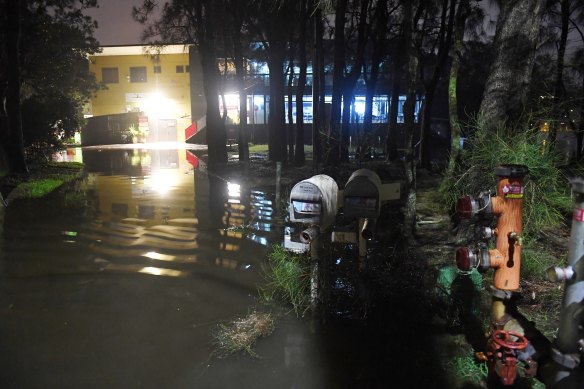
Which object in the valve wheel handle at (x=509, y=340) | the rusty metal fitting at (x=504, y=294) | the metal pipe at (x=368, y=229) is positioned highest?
the metal pipe at (x=368, y=229)

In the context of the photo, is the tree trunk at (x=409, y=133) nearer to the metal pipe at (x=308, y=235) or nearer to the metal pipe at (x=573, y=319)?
the metal pipe at (x=308, y=235)

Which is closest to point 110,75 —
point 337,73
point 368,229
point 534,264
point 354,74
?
point 354,74

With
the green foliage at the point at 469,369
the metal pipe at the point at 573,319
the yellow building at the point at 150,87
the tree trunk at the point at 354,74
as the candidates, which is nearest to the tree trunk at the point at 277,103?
the tree trunk at the point at 354,74

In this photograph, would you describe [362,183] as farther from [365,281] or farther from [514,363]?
[514,363]

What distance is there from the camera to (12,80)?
15266 mm

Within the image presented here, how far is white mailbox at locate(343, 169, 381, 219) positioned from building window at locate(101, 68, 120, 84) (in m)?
53.6

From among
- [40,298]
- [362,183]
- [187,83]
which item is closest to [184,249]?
[40,298]

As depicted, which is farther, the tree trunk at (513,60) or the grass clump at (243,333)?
the tree trunk at (513,60)

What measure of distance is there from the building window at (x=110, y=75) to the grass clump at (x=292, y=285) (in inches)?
2075

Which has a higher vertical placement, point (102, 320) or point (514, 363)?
point (514, 363)

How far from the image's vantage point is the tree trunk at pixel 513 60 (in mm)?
5805

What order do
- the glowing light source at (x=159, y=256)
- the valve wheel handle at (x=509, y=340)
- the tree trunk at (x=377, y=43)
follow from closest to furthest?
the valve wheel handle at (x=509, y=340)
the glowing light source at (x=159, y=256)
the tree trunk at (x=377, y=43)

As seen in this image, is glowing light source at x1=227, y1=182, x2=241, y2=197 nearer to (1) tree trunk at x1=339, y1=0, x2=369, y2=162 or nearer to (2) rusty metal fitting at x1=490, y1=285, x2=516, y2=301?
(1) tree trunk at x1=339, y1=0, x2=369, y2=162

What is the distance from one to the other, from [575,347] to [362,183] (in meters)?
2.28
